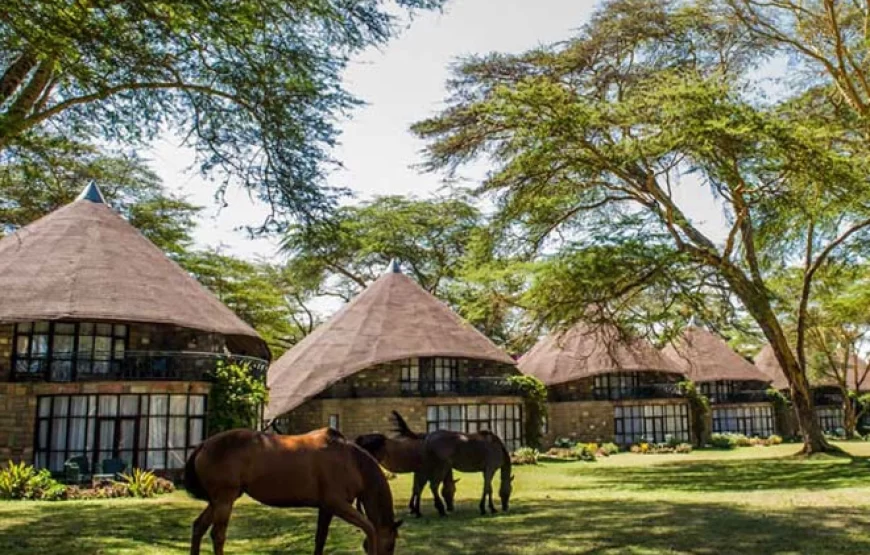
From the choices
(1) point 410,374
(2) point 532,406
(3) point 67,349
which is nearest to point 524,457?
(2) point 532,406

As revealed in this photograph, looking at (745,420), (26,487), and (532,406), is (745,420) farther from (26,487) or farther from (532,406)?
(26,487)

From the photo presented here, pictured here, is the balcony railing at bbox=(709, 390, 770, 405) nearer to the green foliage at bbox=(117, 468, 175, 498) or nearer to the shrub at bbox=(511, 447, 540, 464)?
the shrub at bbox=(511, 447, 540, 464)

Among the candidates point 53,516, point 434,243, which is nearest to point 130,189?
point 434,243

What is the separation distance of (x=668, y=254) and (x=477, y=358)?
13298mm

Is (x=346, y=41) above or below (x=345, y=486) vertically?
above

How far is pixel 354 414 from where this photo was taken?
31969 mm

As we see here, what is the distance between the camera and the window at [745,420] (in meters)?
50.7

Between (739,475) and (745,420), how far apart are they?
31.6 meters

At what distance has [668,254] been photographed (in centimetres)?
2253

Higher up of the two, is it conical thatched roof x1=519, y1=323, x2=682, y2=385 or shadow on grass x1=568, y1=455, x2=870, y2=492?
conical thatched roof x1=519, y1=323, x2=682, y2=385

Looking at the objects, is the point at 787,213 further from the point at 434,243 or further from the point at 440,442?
the point at 434,243

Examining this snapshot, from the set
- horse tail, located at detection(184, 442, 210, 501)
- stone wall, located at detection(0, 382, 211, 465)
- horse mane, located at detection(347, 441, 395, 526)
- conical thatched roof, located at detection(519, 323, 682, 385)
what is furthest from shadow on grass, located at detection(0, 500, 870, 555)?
conical thatched roof, located at detection(519, 323, 682, 385)

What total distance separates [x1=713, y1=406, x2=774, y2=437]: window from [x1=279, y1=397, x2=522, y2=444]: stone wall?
25796mm

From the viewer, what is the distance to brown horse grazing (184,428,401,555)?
7.74 m
